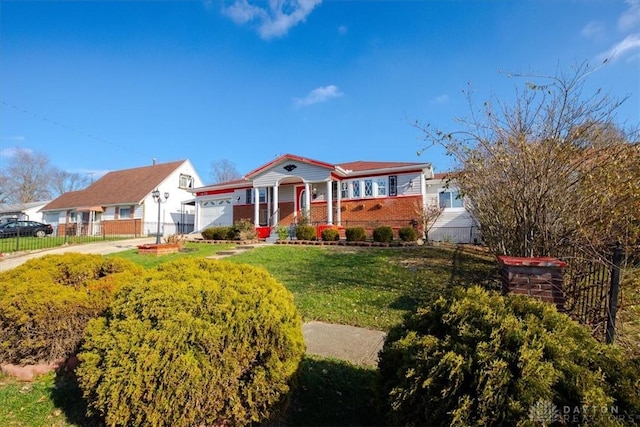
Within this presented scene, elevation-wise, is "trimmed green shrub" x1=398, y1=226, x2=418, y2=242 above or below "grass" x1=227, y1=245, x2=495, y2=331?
above

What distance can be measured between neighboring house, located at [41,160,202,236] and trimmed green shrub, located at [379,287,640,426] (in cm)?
2728

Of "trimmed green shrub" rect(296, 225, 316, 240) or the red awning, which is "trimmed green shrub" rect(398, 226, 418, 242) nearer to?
"trimmed green shrub" rect(296, 225, 316, 240)

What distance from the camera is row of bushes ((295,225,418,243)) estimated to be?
14.9 m

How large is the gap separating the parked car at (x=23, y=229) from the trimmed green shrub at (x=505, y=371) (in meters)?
33.1

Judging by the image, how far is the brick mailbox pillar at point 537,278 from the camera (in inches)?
134

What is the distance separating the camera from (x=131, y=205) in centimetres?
2852

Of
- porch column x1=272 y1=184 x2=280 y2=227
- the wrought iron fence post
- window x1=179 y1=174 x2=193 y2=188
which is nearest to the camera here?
the wrought iron fence post

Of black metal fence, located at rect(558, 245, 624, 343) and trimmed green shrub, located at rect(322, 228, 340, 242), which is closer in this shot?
black metal fence, located at rect(558, 245, 624, 343)

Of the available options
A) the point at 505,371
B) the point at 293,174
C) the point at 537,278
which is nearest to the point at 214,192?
the point at 293,174

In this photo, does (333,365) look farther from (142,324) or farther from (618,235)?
Answer: (618,235)

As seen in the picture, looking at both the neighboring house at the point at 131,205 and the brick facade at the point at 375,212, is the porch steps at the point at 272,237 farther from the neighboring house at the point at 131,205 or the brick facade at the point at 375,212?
the neighboring house at the point at 131,205

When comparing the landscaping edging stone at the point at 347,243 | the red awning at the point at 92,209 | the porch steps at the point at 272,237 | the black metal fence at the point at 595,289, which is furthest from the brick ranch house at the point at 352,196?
the red awning at the point at 92,209

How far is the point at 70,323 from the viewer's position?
11.6 feet

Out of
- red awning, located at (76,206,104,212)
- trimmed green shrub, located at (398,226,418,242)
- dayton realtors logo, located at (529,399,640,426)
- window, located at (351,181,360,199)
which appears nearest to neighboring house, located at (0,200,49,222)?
red awning, located at (76,206,104,212)
